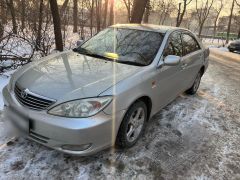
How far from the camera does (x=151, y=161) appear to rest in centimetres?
353

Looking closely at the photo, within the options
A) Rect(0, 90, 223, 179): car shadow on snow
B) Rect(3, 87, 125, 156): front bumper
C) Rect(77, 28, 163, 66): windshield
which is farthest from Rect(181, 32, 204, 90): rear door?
Rect(3, 87, 125, 156): front bumper

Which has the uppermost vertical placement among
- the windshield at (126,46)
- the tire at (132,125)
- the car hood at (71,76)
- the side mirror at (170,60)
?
the windshield at (126,46)

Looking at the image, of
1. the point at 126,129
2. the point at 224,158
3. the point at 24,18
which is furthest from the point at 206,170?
the point at 24,18

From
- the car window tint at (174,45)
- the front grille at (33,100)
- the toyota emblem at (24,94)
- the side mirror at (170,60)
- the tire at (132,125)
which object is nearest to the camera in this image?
the front grille at (33,100)

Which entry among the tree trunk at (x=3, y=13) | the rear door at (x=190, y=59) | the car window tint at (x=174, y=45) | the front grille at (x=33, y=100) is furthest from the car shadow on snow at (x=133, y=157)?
the tree trunk at (x=3, y=13)

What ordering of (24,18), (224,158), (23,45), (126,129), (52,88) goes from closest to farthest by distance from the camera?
1. (52,88)
2. (126,129)
3. (224,158)
4. (23,45)
5. (24,18)

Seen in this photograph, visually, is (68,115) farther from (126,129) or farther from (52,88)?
(126,129)

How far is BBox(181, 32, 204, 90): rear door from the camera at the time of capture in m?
5.06

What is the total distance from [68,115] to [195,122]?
2.71 meters

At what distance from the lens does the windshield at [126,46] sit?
4.04 metres

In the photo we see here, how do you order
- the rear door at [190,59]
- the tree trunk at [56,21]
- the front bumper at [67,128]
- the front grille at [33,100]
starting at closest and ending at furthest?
the front bumper at [67,128]
the front grille at [33,100]
the rear door at [190,59]
the tree trunk at [56,21]

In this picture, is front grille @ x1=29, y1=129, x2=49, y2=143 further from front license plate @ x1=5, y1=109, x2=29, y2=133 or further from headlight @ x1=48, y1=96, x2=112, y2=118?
headlight @ x1=48, y1=96, x2=112, y2=118

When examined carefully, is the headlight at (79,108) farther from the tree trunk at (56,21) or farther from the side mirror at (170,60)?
the tree trunk at (56,21)

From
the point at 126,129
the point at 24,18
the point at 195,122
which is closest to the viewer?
the point at 126,129
